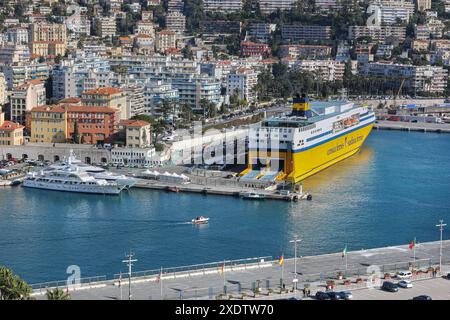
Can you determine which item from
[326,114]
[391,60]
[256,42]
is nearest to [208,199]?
[326,114]

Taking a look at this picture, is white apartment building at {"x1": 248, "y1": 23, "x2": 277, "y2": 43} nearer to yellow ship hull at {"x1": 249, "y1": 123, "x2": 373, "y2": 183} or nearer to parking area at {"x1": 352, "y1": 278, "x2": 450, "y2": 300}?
yellow ship hull at {"x1": 249, "y1": 123, "x2": 373, "y2": 183}

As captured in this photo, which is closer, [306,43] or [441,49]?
[441,49]

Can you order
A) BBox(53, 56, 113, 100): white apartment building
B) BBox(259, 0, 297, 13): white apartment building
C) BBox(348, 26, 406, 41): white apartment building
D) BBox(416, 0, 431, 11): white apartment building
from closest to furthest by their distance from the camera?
BBox(53, 56, 113, 100): white apartment building, BBox(348, 26, 406, 41): white apartment building, BBox(259, 0, 297, 13): white apartment building, BBox(416, 0, 431, 11): white apartment building

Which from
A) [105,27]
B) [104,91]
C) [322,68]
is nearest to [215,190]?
[104,91]

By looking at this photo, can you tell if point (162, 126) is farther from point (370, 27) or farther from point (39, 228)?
point (370, 27)

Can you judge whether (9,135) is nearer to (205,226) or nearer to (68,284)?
(205,226)

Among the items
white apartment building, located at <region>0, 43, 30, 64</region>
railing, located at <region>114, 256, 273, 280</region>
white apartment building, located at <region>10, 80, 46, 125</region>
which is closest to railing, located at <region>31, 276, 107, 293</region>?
railing, located at <region>114, 256, 273, 280</region>
